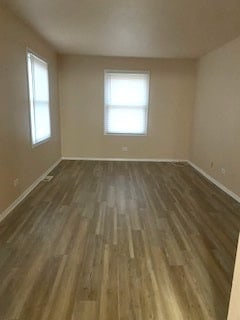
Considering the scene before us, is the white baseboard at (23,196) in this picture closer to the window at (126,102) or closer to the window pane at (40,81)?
the window pane at (40,81)

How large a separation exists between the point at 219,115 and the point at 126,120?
2.44m

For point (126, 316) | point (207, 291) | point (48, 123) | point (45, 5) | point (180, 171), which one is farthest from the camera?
point (180, 171)

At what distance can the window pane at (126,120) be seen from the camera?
6508 mm

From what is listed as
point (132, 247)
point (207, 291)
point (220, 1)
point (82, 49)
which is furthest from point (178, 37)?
point (207, 291)

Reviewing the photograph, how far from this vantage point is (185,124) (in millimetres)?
6617

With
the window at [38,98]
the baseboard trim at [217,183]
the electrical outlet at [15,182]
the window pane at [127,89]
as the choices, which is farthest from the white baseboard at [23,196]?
the baseboard trim at [217,183]

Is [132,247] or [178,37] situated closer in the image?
[132,247]

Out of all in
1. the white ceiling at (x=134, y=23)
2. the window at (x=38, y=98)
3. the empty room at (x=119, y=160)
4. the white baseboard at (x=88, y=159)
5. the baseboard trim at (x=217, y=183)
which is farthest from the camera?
the window at (x=38, y=98)

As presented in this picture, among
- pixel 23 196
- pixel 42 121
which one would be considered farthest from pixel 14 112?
pixel 42 121

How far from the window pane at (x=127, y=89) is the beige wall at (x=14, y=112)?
217 centimetres

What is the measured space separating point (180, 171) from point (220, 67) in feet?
7.53

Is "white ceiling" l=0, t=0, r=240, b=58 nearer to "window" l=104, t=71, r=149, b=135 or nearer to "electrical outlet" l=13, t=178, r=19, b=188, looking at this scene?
"window" l=104, t=71, r=149, b=135

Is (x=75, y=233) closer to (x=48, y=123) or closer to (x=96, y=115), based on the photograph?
(x=48, y=123)

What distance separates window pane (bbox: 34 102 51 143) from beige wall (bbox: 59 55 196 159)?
1269mm
